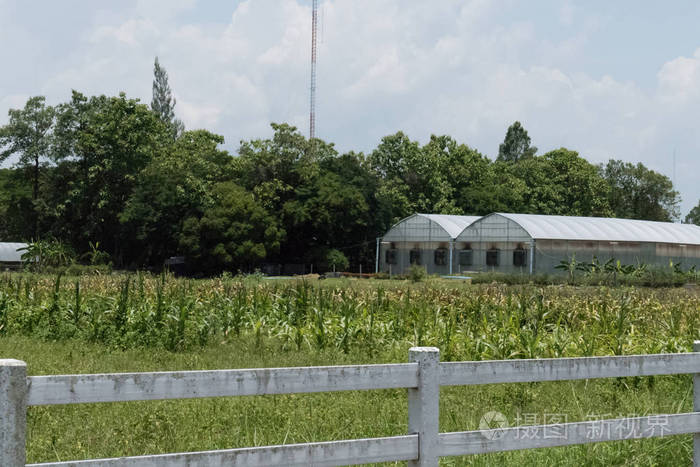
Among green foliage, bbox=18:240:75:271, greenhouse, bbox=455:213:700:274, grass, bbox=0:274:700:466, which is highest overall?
greenhouse, bbox=455:213:700:274

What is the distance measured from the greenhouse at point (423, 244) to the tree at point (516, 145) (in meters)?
36.9

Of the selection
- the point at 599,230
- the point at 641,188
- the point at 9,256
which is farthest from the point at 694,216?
the point at 9,256

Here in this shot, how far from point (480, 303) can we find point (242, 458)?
12260 millimetres

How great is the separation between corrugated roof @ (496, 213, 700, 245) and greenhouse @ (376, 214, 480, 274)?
17.2 ft

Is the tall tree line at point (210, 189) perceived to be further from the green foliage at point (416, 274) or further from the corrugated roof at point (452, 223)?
the green foliage at point (416, 274)

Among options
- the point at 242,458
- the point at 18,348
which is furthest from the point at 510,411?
the point at 18,348

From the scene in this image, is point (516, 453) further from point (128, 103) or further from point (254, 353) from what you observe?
point (128, 103)

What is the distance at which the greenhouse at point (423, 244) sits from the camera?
4909 cm

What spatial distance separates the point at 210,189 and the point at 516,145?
46724 mm

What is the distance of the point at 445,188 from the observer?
202 feet

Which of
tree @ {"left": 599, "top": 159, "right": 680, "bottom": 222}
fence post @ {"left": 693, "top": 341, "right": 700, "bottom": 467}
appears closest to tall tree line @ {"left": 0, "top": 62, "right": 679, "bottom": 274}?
tree @ {"left": 599, "top": 159, "right": 680, "bottom": 222}

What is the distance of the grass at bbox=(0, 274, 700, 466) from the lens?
6.63m

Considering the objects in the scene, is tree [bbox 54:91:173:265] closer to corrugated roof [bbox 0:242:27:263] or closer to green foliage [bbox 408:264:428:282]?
corrugated roof [bbox 0:242:27:263]

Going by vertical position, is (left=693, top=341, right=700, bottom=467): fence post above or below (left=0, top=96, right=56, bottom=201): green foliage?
below
